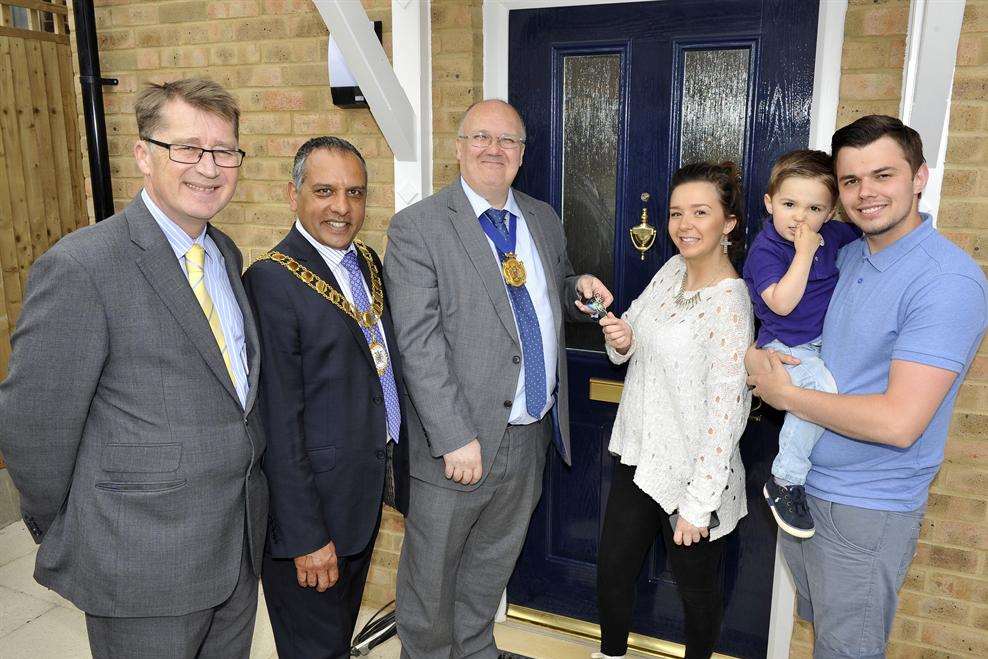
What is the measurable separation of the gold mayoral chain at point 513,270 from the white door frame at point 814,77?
2.74 ft

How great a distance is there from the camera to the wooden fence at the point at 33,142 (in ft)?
12.3

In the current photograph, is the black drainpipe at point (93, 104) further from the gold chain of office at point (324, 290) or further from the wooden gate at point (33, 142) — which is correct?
the gold chain of office at point (324, 290)

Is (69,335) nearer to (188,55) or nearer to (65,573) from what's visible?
(65,573)

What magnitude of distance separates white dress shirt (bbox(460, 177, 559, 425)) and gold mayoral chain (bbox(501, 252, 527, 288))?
0.08ft

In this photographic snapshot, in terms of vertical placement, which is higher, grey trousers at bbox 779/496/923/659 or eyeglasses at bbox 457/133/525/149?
eyeglasses at bbox 457/133/525/149

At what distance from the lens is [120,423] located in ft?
5.33

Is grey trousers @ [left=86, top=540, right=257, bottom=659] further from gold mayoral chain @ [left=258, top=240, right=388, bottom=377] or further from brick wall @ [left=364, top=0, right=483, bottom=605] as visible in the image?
brick wall @ [left=364, top=0, right=483, bottom=605]

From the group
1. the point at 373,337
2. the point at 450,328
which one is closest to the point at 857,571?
the point at 450,328

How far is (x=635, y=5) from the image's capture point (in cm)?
267

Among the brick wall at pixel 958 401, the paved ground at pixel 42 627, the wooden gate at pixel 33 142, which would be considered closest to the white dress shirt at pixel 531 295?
the brick wall at pixel 958 401

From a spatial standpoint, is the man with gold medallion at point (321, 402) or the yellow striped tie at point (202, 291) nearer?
the yellow striped tie at point (202, 291)

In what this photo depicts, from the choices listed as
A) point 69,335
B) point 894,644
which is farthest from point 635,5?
point 894,644

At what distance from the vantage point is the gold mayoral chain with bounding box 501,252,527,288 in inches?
94.4

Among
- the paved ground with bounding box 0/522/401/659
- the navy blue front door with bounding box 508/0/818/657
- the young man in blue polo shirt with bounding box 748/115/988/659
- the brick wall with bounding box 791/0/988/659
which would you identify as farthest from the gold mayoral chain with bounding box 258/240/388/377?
the brick wall with bounding box 791/0/988/659
